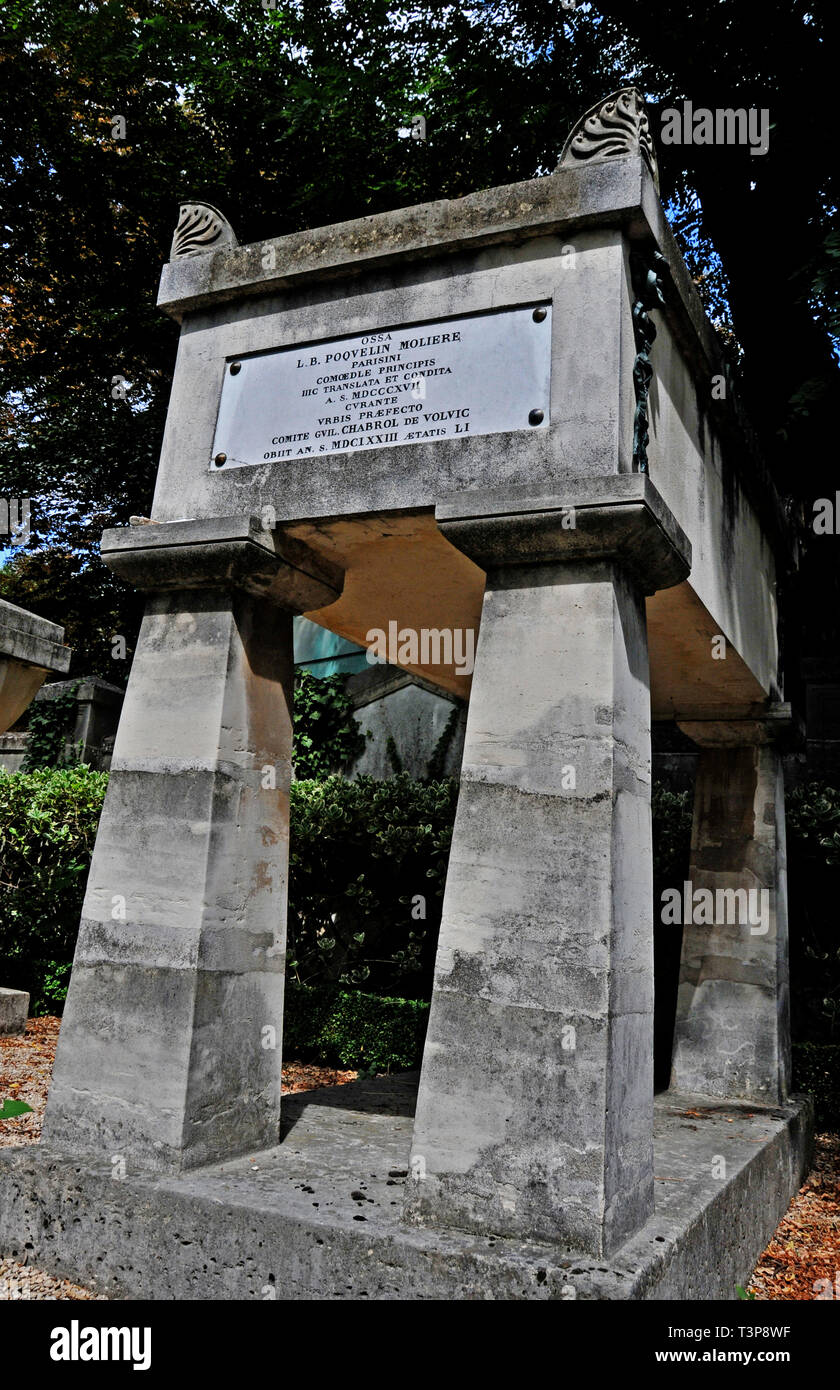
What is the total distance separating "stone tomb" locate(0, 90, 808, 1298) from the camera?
325 cm

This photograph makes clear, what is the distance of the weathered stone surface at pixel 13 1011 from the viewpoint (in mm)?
8672

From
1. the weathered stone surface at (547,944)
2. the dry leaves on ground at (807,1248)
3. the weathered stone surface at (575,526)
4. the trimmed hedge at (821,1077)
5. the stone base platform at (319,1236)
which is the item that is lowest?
the dry leaves on ground at (807,1248)

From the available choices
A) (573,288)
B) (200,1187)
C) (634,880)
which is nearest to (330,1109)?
(200,1187)

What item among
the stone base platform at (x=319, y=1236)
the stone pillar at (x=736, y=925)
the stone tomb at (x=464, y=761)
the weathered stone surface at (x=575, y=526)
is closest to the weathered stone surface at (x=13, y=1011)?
the stone tomb at (x=464, y=761)

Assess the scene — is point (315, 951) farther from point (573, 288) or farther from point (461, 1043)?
point (573, 288)

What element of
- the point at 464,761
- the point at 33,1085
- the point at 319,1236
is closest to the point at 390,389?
the point at 464,761

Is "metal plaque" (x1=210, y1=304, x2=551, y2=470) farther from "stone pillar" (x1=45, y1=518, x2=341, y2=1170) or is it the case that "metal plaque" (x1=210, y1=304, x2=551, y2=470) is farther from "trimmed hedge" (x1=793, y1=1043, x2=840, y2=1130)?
"trimmed hedge" (x1=793, y1=1043, x2=840, y2=1130)

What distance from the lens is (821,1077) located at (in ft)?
23.5

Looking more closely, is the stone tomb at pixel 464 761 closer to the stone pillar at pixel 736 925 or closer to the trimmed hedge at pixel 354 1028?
the stone pillar at pixel 736 925

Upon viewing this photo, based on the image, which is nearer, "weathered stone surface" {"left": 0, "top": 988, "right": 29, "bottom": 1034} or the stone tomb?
the stone tomb

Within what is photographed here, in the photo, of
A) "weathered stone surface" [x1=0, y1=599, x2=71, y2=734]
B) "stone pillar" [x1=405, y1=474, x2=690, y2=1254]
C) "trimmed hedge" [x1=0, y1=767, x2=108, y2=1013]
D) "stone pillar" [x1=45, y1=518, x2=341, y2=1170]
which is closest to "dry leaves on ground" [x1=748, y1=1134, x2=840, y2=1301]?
"stone pillar" [x1=405, y1=474, x2=690, y2=1254]

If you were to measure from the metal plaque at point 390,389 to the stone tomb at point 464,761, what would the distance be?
0.01m

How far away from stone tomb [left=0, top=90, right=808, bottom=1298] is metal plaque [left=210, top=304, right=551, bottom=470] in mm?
15

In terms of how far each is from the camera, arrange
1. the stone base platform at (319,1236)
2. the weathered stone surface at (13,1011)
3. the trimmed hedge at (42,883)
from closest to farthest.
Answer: the stone base platform at (319,1236) < the weathered stone surface at (13,1011) < the trimmed hedge at (42,883)
